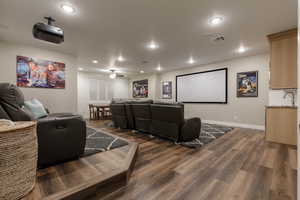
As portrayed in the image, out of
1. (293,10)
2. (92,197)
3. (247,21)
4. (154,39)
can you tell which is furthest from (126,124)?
(293,10)

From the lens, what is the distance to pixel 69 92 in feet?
14.5

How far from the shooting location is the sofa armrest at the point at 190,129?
2.96 metres

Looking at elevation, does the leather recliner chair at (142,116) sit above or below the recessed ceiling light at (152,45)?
below

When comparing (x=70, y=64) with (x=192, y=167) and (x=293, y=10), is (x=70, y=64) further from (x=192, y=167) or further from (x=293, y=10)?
(x=293, y=10)

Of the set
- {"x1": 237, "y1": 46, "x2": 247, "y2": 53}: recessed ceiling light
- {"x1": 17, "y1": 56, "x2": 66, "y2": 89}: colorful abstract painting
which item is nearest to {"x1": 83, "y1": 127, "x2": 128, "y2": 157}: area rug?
{"x1": 17, "y1": 56, "x2": 66, "y2": 89}: colorful abstract painting

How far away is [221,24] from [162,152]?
271 cm

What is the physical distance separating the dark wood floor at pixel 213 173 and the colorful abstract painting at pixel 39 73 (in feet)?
11.1

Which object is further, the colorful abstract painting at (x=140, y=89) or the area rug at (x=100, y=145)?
the colorful abstract painting at (x=140, y=89)

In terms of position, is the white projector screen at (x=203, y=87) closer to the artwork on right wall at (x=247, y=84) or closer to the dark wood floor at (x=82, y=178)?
the artwork on right wall at (x=247, y=84)

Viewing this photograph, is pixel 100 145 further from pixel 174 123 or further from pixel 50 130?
pixel 174 123

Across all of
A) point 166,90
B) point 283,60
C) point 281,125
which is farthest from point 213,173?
point 166,90

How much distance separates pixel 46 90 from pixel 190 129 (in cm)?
413

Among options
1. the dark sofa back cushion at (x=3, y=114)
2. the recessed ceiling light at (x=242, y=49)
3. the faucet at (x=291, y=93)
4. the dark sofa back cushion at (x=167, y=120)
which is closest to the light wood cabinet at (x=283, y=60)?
the faucet at (x=291, y=93)

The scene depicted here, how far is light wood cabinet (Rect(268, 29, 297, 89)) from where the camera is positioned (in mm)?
2852
